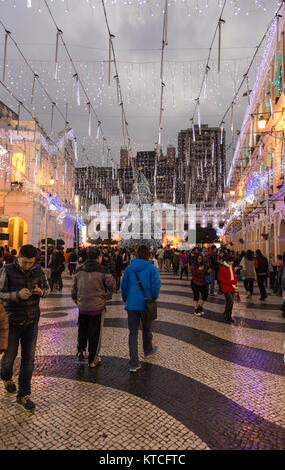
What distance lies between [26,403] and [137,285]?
1952mm

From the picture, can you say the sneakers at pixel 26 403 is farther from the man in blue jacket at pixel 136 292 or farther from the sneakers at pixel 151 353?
the sneakers at pixel 151 353

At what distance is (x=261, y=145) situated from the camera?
22766 mm

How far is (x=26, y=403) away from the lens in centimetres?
321

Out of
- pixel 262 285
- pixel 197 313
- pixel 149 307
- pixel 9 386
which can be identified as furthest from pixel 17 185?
pixel 9 386

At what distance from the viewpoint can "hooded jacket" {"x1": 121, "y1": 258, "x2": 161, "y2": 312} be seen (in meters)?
4.37

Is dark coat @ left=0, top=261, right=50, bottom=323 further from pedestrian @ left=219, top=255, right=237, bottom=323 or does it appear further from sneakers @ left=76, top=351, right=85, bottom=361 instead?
pedestrian @ left=219, top=255, right=237, bottom=323

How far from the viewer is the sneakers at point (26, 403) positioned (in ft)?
10.4

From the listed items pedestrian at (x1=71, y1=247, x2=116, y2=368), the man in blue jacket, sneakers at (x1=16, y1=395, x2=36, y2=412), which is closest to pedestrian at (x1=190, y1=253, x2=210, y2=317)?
the man in blue jacket

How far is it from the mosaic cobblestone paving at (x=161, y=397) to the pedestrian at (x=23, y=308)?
0.29 meters

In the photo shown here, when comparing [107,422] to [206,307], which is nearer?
[107,422]

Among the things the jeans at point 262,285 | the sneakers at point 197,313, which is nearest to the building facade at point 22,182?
the jeans at point 262,285
